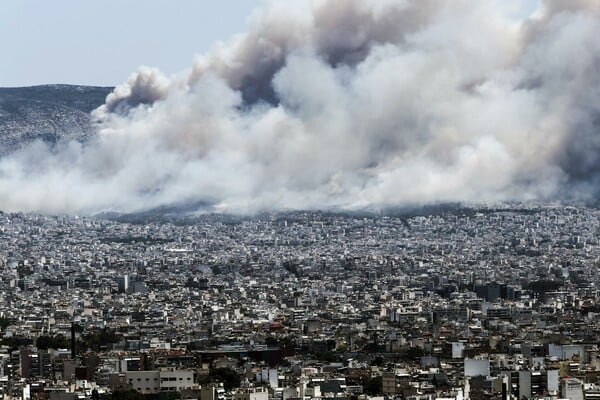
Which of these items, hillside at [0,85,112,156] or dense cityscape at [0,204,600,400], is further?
hillside at [0,85,112,156]

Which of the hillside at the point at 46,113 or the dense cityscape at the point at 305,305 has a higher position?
the hillside at the point at 46,113

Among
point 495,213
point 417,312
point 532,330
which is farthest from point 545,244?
point 532,330

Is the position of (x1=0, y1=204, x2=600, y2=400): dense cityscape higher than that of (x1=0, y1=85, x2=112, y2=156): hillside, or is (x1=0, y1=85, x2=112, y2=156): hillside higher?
(x1=0, y1=85, x2=112, y2=156): hillside

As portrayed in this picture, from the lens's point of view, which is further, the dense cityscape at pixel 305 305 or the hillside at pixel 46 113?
the hillside at pixel 46 113

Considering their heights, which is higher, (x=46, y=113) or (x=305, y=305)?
(x=46, y=113)

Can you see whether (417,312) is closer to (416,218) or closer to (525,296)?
(525,296)
